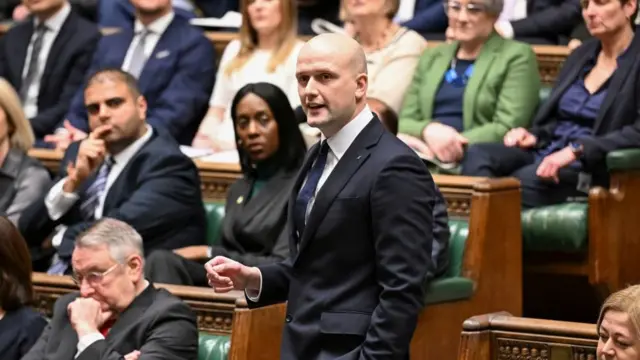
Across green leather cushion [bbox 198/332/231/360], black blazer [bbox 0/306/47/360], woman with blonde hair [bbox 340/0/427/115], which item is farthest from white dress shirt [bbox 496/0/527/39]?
black blazer [bbox 0/306/47/360]

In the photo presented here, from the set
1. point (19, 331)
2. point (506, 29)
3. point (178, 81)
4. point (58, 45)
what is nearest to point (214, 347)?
point (19, 331)

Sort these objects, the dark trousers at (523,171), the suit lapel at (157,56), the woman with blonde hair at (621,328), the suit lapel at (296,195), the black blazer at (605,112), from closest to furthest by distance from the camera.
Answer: the woman with blonde hair at (621,328), the suit lapel at (296,195), the black blazer at (605,112), the dark trousers at (523,171), the suit lapel at (157,56)

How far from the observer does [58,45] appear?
371cm

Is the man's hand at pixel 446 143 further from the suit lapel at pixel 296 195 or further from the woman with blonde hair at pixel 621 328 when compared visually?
the woman with blonde hair at pixel 621 328

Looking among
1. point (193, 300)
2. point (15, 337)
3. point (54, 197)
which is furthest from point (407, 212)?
point (54, 197)

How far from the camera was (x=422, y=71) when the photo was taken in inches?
124

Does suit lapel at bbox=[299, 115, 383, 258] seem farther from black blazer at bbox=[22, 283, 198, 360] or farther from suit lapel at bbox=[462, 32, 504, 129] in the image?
suit lapel at bbox=[462, 32, 504, 129]

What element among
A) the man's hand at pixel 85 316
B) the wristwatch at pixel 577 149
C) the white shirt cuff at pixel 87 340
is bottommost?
the wristwatch at pixel 577 149

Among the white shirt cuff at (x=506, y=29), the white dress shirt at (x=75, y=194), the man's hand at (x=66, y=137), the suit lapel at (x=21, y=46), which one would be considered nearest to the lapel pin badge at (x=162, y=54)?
the man's hand at (x=66, y=137)

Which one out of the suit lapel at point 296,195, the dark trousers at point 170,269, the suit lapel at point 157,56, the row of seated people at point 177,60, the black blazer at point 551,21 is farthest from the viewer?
the suit lapel at point 157,56

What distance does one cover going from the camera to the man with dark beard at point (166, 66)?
3.42m

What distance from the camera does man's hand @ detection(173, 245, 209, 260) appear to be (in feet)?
9.02

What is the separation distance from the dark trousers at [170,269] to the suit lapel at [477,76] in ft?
2.36

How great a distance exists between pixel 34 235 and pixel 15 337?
605mm
